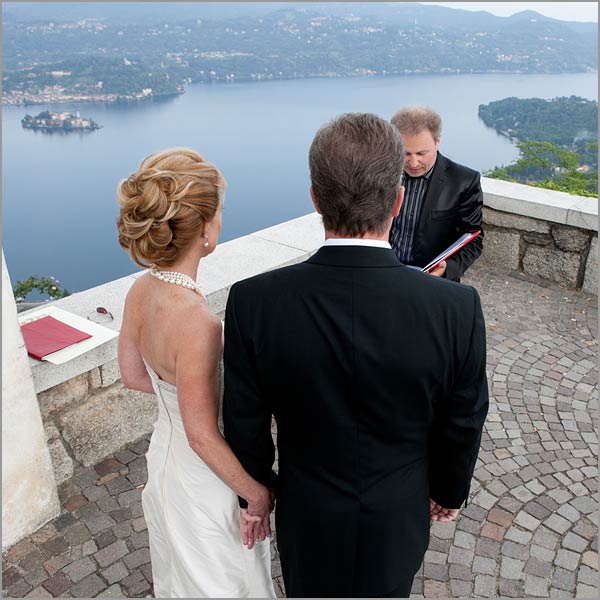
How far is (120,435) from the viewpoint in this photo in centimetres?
327

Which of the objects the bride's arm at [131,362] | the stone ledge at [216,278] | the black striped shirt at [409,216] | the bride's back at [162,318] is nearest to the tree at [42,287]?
the stone ledge at [216,278]

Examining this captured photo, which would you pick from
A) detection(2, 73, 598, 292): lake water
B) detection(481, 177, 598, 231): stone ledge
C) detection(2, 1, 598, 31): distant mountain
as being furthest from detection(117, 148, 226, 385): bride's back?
detection(2, 1, 598, 31): distant mountain

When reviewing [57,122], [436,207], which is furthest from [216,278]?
[57,122]

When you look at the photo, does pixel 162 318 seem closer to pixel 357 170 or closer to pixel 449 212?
pixel 357 170

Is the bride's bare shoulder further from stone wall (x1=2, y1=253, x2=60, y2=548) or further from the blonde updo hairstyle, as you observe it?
stone wall (x1=2, y1=253, x2=60, y2=548)

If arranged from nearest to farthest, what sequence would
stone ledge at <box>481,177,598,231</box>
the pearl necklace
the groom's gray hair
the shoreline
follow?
the groom's gray hair, the pearl necklace, stone ledge at <box>481,177,598,231</box>, the shoreline

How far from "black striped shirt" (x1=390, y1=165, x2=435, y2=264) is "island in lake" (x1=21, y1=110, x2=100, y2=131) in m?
50.9

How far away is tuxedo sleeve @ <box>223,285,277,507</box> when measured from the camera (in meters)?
1.44

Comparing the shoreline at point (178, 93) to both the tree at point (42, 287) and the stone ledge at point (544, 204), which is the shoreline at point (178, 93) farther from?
the stone ledge at point (544, 204)

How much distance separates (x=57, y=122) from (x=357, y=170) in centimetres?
5713

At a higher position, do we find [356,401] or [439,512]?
[356,401]

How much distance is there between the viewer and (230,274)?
3.61 meters

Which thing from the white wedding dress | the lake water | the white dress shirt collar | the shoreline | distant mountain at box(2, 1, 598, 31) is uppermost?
distant mountain at box(2, 1, 598, 31)

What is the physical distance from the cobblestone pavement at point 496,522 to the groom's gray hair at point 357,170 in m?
1.87
